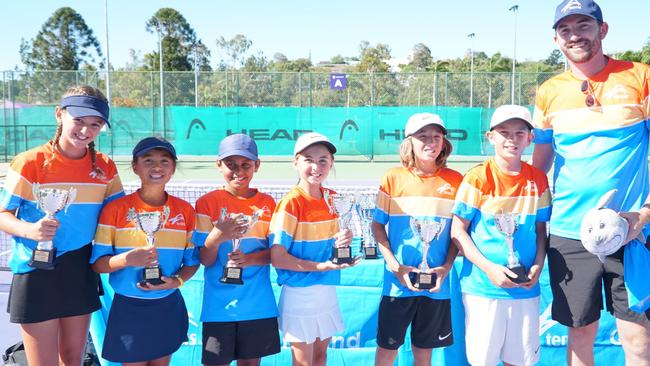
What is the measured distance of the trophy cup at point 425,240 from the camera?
262 cm

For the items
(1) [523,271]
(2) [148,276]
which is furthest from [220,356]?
(1) [523,271]

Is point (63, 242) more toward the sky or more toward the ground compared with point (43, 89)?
more toward the ground

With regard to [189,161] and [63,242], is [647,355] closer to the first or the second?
[63,242]

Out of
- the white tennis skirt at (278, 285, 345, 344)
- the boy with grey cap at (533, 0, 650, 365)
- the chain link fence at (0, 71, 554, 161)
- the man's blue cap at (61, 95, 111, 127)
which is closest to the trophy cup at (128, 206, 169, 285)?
the man's blue cap at (61, 95, 111, 127)

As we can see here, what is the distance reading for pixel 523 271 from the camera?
2588mm

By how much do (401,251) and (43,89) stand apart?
19.5 meters

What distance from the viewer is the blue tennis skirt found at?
8.33 ft

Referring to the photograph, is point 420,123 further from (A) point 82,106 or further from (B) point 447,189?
Answer: (A) point 82,106

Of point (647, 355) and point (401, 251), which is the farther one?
point (401, 251)

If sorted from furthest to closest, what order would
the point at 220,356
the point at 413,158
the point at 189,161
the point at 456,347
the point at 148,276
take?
the point at 189,161
the point at 456,347
the point at 413,158
the point at 220,356
the point at 148,276

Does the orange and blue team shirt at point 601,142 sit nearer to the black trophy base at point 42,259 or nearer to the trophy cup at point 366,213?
the trophy cup at point 366,213

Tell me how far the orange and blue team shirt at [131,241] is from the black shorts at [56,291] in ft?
0.40

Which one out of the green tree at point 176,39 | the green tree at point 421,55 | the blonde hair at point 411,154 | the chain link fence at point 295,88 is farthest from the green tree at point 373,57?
the blonde hair at point 411,154

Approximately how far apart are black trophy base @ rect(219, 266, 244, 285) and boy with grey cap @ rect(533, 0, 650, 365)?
1.43 m
